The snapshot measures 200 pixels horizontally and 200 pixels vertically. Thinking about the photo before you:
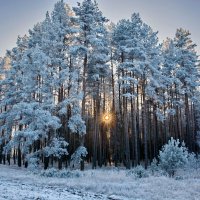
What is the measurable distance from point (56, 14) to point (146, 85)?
13146 mm

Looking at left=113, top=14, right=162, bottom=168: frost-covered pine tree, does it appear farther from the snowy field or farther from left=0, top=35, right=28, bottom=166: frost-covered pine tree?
the snowy field

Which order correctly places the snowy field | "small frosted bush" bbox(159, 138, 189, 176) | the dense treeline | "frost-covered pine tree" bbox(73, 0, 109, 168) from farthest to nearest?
1. "frost-covered pine tree" bbox(73, 0, 109, 168)
2. the dense treeline
3. "small frosted bush" bbox(159, 138, 189, 176)
4. the snowy field

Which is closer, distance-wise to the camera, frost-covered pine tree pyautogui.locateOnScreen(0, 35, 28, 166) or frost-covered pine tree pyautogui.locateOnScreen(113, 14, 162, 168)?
frost-covered pine tree pyautogui.locateOnScreen(113, 14, 162, 168)

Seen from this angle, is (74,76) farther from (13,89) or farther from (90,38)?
(13,89)

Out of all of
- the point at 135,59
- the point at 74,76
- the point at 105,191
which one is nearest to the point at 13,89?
the point at 74,76

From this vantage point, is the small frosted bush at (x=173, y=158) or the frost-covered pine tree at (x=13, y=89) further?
the frost-covered pine tree at (x=13, y=89)

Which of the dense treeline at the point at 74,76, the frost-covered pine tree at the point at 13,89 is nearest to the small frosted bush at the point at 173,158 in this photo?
the dense treeline at the point at 74,76

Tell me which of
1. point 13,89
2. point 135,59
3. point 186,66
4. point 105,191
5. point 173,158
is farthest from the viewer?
point 186,66

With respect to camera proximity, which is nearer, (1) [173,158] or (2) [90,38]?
(1) [173,158]

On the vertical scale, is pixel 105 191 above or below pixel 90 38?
below

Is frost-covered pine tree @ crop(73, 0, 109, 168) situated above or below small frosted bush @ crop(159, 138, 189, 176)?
above

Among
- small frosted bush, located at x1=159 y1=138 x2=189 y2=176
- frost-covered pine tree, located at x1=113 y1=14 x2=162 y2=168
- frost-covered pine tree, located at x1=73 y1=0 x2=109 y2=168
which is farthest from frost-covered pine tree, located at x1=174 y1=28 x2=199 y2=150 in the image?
small frosted bush, located at x1=159 y1=138 x2=189 y2=176

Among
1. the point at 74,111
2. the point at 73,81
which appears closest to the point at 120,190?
the point at 74,111

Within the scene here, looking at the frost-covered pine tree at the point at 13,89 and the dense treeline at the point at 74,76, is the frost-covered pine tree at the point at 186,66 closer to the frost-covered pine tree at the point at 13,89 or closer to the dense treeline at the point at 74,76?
the dense treeline at the point at 74,76
